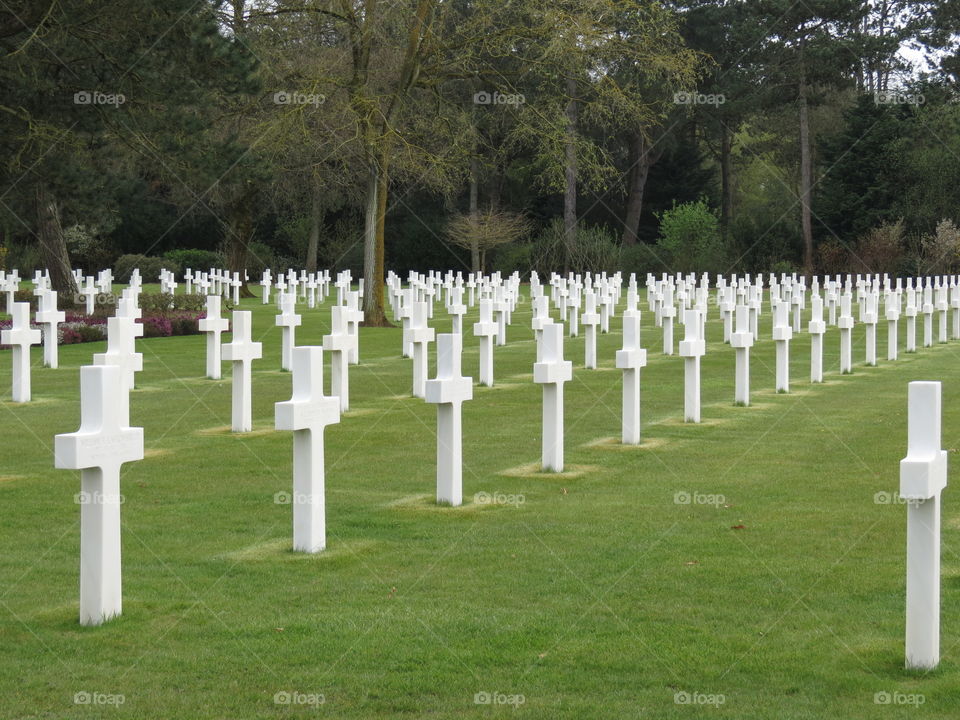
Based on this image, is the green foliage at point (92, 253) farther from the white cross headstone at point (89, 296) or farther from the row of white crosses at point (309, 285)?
the white cross headstone at point (89, 296)

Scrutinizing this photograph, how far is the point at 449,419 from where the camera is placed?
8711 millimetres

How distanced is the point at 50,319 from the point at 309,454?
11723mm

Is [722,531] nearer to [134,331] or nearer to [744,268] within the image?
[134,331]

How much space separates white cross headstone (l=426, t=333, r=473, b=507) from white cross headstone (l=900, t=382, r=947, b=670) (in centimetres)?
381

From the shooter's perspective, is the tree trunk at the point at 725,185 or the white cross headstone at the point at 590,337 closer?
the white cross headstone at the point at 590,337

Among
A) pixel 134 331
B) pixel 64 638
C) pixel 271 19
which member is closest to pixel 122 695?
pixel 64 638

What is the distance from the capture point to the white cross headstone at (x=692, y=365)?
13172mm

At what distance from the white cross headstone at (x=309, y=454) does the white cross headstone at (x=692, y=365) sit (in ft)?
20.8

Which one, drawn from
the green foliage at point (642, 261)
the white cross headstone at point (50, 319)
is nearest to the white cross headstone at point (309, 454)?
the white cross headstone at point (50, 319)

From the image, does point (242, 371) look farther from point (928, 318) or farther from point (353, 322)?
point (928, 318)

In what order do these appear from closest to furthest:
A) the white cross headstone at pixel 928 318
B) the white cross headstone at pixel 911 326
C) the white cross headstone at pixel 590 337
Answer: the white cross headstone at pixel 590 337 → the white cross headstone at pixel 911 326 → the white cross headstone at pixel 928 318

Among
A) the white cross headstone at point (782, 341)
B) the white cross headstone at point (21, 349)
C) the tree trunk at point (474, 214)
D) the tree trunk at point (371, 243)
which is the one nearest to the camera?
the white cross headstone at point (21, 349)

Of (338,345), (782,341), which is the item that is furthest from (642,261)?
(338,345)

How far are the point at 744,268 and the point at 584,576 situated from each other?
46.2m
